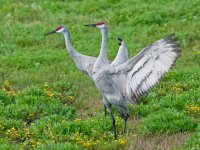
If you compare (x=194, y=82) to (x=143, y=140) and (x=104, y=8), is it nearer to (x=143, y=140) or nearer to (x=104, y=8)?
(x=143, y=140)

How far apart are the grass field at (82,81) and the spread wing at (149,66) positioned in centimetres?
75

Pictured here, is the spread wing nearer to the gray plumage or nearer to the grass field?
the gray plumage

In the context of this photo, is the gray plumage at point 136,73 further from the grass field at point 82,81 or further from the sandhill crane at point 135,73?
the grass field at point 82,81

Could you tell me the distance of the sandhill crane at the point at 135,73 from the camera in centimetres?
795

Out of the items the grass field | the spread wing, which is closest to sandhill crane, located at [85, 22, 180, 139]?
the spread wing

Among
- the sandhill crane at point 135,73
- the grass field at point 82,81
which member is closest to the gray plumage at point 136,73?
the sandhill crane at point 135,73

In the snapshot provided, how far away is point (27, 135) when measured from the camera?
873 cm

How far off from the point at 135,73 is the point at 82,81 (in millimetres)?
3939

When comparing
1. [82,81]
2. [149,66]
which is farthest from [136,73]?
[82,81]

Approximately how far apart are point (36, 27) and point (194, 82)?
6.38m

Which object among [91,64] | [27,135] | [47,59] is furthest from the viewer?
[47,59]

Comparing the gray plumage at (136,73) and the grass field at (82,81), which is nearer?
the gray plumage at (136,73)

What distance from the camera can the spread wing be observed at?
7926mm

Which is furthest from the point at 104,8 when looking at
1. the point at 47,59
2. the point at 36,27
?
the point at 47,59
